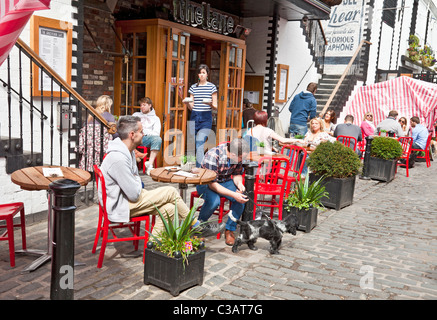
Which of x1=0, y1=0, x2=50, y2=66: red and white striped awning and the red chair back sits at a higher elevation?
x1=0, y1=0, x2=50, y2=66: red and white striped awning

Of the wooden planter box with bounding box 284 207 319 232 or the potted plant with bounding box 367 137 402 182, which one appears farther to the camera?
the potted plant with bounding box 367 137 402 182

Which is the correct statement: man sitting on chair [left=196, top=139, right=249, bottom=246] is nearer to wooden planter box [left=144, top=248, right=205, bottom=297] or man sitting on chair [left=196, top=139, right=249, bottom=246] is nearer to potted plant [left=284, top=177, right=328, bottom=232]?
potted plant [left=284, top=177, right=328, bottom=232]

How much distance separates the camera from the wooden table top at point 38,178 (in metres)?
3.44

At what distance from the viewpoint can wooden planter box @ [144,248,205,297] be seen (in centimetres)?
334

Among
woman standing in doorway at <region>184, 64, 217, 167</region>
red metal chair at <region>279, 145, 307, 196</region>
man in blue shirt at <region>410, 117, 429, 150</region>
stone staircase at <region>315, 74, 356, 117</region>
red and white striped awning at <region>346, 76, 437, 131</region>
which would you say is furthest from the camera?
stone staircase at <region>315, 74, 356, 117</region>

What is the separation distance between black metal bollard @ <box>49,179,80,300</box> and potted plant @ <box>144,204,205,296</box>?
880 mm

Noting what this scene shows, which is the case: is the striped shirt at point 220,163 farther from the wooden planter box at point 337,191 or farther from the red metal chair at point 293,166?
the wooden planter box at point 337,191

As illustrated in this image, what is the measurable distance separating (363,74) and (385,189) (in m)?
8.54

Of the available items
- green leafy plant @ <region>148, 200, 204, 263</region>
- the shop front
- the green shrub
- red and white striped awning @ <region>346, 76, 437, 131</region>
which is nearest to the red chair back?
the green shrub

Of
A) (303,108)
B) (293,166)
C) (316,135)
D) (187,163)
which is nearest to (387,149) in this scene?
(303,108)

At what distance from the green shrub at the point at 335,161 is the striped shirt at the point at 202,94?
2043mm

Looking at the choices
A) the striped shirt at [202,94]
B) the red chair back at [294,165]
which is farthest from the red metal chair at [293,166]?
the striped shirt at [202,94]
